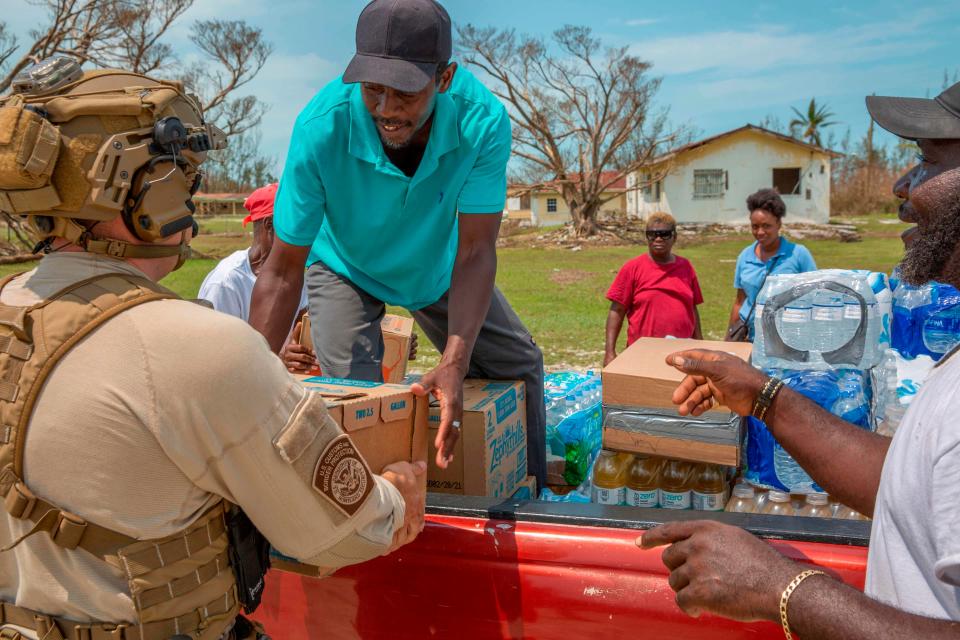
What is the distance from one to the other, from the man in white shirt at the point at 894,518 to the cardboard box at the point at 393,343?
7.82ft

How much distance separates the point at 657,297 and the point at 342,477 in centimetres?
484

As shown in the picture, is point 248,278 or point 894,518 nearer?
point 894,518

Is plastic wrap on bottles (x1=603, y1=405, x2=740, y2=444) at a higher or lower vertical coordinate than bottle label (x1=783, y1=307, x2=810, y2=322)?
lower

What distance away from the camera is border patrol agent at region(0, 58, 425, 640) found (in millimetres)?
1443

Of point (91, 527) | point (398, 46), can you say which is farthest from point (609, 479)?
point (91, 527)

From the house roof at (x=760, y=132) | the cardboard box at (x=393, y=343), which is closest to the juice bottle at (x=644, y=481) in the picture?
the cardboard box at (x=393, y=343)

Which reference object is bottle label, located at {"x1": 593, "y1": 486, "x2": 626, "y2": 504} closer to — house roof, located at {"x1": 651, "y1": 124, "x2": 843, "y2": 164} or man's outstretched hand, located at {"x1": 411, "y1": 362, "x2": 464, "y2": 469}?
man's outstretched hand, located at {"x1": 411, "y1": 362, "x2": 464, "y2": 469}

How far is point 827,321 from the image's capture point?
3.07 metres

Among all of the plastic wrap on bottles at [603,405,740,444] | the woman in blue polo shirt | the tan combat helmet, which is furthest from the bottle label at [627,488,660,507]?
the woman in blue polo shirt

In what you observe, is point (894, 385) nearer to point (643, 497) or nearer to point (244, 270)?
point (643, 497)

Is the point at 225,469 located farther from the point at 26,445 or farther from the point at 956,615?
the point at 956,615

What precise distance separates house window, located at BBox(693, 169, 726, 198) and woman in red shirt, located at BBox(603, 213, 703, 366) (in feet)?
116

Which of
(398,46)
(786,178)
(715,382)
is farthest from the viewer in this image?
(786,178)

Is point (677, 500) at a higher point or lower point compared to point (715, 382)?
lower
